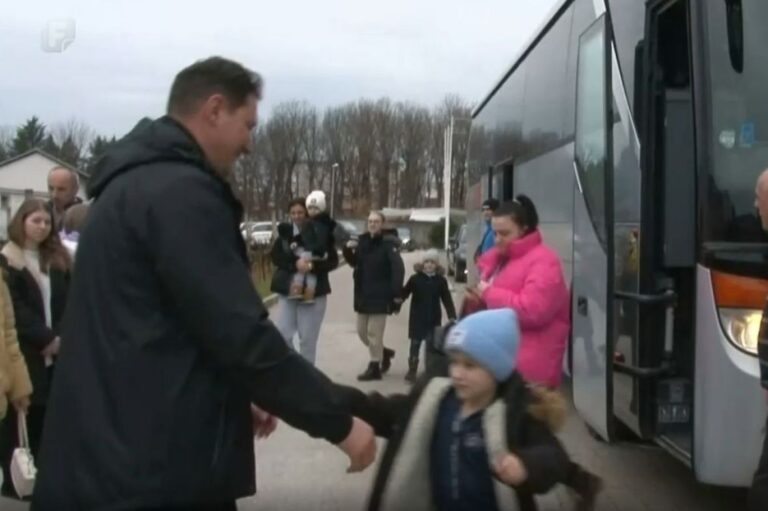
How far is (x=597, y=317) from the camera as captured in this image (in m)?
7.58

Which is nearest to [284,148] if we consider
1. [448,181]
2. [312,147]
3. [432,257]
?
[312,147]

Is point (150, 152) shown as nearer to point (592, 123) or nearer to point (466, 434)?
point (466, 434)

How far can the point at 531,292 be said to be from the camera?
22.8 feet

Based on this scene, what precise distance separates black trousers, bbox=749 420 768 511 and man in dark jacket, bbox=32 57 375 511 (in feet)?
7.65

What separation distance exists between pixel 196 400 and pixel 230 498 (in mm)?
298

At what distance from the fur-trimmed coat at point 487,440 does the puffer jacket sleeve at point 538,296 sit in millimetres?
2899

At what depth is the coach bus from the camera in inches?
240

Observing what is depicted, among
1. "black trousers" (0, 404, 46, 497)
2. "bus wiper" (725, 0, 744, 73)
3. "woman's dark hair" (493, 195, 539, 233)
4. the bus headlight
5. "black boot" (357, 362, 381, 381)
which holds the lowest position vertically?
"black boot" (357, 362, 381, 381)

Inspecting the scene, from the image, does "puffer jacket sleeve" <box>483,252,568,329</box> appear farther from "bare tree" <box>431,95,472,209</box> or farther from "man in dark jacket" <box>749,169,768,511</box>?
"bare tree" <box>431,95,472,209</box>

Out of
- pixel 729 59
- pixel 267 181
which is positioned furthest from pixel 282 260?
pixel 267 181

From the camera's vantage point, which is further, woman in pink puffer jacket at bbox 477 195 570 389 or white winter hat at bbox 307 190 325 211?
white winter hat at bbox 307 190 325 211

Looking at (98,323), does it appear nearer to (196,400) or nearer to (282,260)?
(196,400)

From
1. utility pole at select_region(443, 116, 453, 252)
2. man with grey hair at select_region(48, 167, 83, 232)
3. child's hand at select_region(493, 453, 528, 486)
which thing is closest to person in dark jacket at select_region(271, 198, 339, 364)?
man with grey hair at select_region(48, 167, 83, 232)

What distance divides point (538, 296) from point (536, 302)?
0.04 meters
